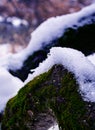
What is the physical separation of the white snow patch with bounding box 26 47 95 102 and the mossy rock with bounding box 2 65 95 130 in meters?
0.03

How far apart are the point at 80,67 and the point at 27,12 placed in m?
5.48


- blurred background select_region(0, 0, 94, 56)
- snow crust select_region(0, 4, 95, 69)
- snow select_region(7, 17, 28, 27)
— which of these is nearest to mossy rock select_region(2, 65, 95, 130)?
snow crust select_region(0, 4, 95, 69)

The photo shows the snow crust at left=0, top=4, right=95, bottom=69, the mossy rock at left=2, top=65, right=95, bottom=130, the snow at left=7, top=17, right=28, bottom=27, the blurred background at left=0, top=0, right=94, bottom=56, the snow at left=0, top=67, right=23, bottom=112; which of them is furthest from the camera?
the snow at left=7, top=17, right=28, bottom=27

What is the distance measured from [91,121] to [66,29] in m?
2.09

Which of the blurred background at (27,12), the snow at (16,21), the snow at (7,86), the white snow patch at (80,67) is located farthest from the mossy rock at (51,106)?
the snow at (16,21)

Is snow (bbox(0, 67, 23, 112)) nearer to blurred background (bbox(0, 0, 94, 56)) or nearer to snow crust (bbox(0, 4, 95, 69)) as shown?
snow crust (bbox(0, 4, 95, 69))

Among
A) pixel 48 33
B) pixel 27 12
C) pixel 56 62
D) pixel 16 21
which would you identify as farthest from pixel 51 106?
pixel 27 12

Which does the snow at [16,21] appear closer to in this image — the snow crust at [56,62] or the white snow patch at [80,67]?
the snow crust at [56,62]

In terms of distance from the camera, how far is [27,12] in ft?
23.5

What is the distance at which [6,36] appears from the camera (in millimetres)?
6660

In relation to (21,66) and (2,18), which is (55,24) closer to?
(21,66)

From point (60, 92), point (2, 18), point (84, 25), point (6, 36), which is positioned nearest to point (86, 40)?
point (84, 25)

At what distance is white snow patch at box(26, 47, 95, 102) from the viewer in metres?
1.75

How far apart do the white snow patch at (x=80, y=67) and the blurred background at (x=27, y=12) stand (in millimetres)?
4572
